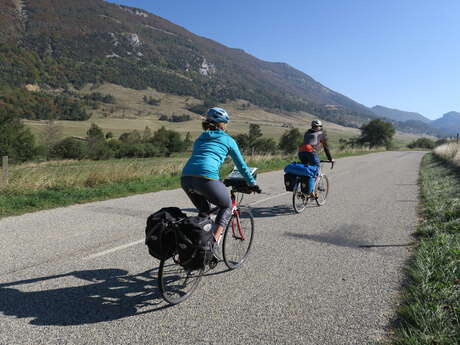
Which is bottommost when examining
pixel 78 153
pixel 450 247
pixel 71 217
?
pixel 78 153

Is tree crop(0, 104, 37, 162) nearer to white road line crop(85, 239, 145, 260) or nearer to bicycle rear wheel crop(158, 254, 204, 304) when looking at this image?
white road line crop(85, 239, 145, 260)

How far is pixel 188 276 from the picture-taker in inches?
146

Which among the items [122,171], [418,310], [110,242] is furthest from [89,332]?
[122,171]

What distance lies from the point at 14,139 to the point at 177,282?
179 ft

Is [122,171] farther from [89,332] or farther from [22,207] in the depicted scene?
[89,332]

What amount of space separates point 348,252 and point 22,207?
6.90 metres

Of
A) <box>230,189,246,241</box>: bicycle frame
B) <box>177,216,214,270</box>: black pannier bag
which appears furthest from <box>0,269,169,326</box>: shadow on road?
<box>230,189,246,241</box>: bicycle frame

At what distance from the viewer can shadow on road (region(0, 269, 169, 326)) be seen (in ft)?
10.4

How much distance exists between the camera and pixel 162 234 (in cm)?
330

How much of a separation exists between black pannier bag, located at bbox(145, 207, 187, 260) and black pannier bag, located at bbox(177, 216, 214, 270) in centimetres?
8

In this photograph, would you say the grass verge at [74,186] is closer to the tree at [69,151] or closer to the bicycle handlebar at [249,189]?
the bicycle handlebar at [249,189]

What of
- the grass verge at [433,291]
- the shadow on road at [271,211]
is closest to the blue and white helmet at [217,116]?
the grass verge at [433,291]

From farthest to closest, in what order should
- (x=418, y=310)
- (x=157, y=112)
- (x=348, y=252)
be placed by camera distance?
(x=157, y=112) → (x=348, y=252) → (x=418, y=310)

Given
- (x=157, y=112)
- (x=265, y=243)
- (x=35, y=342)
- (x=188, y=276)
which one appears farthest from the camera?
(x=157, y=112)
